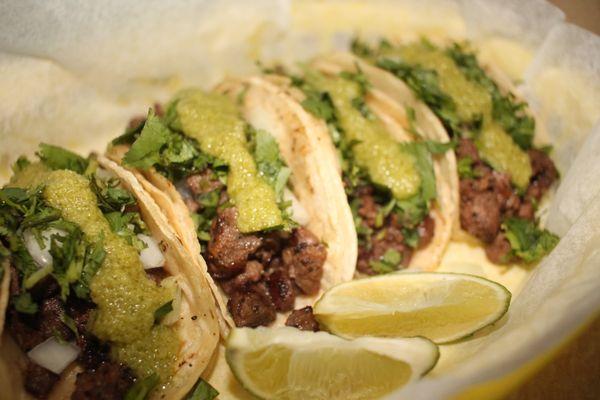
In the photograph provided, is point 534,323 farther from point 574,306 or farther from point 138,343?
point 138,343

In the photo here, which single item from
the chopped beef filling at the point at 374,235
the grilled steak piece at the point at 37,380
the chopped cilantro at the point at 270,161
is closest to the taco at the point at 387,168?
the chopped beef filling at the point at 374,235

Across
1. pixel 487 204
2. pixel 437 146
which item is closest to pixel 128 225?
pixel 437 146

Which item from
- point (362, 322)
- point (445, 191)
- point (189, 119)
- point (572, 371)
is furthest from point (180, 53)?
point (572, 371)

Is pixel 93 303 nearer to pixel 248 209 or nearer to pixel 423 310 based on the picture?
pixel 248 209

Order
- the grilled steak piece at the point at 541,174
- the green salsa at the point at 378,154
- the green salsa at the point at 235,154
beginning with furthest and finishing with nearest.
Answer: the grilled steak piece at the point at 541,174
the green salsa at the point at 378,154
the green salsa at the point at 235,154

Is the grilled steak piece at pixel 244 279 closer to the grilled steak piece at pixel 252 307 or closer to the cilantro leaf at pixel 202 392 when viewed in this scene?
the grilled steak piece at pixel 252 307

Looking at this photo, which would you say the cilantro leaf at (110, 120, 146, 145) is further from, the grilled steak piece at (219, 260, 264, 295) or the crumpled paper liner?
the grilled steak piece at (219, 260, 264, 295)
